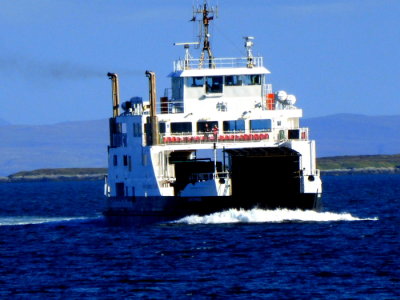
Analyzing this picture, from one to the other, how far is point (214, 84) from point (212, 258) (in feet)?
58.8

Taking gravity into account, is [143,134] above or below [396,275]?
above

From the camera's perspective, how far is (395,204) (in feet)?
273

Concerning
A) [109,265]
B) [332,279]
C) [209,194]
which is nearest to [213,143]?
[209,194]

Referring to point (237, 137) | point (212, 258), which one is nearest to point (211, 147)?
point (237, 137)

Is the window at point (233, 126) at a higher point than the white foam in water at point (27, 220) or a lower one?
higher

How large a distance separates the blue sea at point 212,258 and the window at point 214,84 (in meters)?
6.90

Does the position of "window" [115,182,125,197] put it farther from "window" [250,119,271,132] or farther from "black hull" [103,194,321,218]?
"window" [250,119,271,132]

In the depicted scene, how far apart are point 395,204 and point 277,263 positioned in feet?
132

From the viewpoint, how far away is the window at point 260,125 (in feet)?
197

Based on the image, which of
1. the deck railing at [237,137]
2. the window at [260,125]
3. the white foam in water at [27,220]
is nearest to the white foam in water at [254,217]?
the deck railing at [237,137]

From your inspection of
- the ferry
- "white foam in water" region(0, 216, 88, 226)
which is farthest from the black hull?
"white foam in water" region(0, 216, 88, 226)

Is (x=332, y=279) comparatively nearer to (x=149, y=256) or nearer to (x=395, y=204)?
(x=149, y=256)

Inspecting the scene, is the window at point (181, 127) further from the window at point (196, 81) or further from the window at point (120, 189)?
the window at point (120, 189)

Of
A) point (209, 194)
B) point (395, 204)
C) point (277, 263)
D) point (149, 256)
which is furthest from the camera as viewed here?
point (395, 204)
